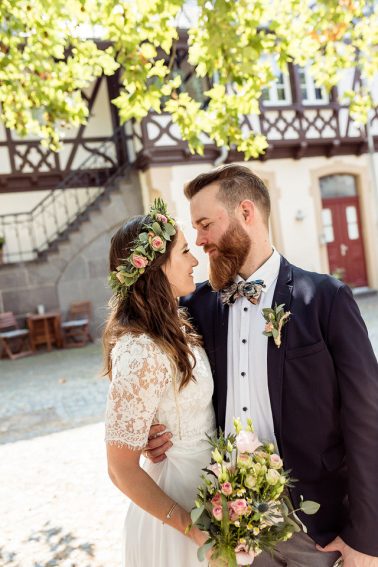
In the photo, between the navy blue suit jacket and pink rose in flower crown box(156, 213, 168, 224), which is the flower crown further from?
the navy blue suit jacket

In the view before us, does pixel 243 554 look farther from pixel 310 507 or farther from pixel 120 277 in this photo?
pixel 120 277

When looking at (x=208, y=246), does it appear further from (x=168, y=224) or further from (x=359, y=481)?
(x=359, y=481)

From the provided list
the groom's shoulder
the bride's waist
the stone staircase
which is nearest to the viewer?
the groom's shoulder

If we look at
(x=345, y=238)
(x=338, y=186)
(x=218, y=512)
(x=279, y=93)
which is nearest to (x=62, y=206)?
(x=279, y=93)

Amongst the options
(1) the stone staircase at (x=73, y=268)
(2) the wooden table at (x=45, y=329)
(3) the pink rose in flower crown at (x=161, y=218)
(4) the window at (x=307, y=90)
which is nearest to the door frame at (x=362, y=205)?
(4) the window at (x=307, y=90)

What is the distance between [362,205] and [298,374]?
1492 centimetres

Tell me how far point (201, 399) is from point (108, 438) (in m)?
0.43

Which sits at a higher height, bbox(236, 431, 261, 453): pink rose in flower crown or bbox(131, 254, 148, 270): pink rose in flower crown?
bbox(131, 254, 148, 270): pink rose in flower crown

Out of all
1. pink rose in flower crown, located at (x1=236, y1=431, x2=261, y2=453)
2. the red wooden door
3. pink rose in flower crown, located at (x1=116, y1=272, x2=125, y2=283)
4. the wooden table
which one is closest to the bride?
pink rose in flower crown, located at (x1=116, y1=272, x2=125, y2=283)

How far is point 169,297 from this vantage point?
2.02m

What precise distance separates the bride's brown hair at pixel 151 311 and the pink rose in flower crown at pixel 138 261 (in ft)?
0.21

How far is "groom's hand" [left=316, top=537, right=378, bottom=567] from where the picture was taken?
1.80 meters

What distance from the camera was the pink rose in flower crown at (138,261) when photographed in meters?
1.94

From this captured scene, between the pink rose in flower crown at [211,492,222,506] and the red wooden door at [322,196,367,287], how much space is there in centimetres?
1456
